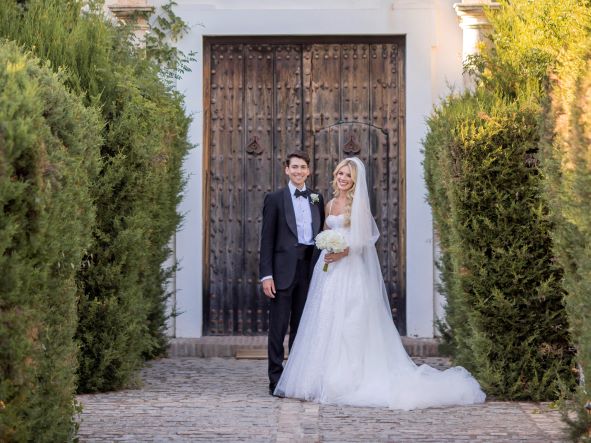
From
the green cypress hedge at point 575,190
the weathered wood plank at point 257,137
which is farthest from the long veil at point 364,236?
the weathered wood plank at point 257,137

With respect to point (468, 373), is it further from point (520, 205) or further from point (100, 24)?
point (100, 24)

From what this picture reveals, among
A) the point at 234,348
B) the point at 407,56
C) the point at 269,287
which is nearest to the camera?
the point at 269,287

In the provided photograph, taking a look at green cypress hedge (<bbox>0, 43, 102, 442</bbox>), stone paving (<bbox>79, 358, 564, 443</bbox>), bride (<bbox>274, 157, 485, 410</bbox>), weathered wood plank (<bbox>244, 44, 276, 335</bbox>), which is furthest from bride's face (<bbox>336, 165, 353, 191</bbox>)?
weathered wood plank (<bbox>244, 44, 276, 335</bbox>)

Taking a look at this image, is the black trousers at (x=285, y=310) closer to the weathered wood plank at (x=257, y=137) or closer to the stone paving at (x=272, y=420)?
the stone paving at (x=272, y=420)

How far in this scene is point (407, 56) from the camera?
14094 millimetres

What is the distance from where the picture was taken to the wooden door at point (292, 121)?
46.9ft

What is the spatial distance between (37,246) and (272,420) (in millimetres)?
3084

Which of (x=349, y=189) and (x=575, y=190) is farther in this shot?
(x=349, y=189)

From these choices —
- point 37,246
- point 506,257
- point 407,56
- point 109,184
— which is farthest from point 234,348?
point 37,246

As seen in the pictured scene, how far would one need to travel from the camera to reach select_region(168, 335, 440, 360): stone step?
44.5 ft

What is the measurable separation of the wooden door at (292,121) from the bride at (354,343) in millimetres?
3508

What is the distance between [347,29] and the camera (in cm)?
1412

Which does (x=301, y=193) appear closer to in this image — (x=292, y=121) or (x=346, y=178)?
(x=346, y=178)

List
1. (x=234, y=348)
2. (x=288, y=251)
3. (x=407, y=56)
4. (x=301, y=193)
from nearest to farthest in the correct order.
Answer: (x=288, y=251), (x=301, y=193), (x=234, y=348), (x=407, y=56)
